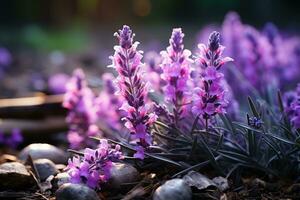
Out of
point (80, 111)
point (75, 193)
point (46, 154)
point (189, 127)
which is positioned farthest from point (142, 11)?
point (75, 193)

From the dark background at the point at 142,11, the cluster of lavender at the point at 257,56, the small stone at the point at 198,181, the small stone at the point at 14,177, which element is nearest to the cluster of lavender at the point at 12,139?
the small stone at the point at 14,177

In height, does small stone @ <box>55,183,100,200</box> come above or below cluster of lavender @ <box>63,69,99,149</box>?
below

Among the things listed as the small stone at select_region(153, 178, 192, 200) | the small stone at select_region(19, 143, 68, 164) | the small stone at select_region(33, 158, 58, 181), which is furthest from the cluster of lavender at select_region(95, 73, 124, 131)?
the small stone at select_region(153, 178, 192, 200)

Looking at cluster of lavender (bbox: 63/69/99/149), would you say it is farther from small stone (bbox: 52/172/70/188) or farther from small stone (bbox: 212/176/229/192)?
small stone (bbox: 212/176/229/192)

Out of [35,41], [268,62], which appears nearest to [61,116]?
[268,62]

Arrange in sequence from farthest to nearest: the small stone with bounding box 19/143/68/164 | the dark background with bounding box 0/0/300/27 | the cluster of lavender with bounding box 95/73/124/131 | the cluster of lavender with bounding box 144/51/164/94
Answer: the dark background with bounding box 0/0/300/27 → the cluster of lavender with bounding box 95/73/124/131 → the cluster of lavender with bounding box 144/51/164/94 → the small stone with bounding box 19/143/68/164

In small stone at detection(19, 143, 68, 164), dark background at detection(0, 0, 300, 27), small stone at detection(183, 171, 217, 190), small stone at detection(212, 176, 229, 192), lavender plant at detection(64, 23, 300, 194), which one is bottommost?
small stone at detection(212, 176, 229, 192)
